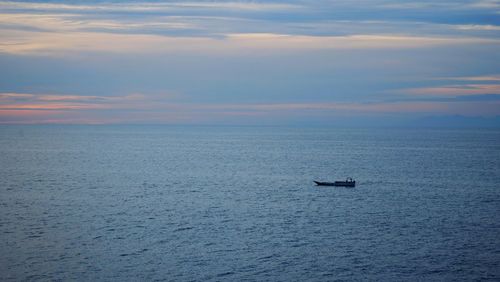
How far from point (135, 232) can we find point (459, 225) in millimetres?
36211

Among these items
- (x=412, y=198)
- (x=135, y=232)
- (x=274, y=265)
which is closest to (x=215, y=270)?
(x=274, y=265)

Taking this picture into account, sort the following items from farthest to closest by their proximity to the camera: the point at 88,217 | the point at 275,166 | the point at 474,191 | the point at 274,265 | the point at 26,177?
the point at 275,166 < the point at 26,177 < the point at 474,191 < the point at 88,217 < the point at 274,265

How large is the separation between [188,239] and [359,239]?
17423 mm

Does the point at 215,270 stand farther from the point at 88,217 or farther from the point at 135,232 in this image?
the point at 88,217

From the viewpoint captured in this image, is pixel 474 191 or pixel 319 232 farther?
pixel 474 191

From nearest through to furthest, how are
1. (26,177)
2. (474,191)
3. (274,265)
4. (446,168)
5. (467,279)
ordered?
(467,279)
(274,265)
(474,191)
(26,177)
(446,168)

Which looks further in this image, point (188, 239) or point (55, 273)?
point (188, 239)

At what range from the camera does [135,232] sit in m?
61.3

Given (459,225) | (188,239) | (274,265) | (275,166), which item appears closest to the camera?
(274,265)

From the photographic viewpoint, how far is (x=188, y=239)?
58156 millimetres

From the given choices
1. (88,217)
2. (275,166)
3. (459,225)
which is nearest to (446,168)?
(275,166)

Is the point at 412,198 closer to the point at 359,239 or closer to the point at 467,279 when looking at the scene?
the point at 359,239

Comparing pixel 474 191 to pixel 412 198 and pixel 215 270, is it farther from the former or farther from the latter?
pixel 215 270

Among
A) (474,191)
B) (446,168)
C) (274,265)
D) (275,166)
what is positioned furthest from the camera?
(275,166)
